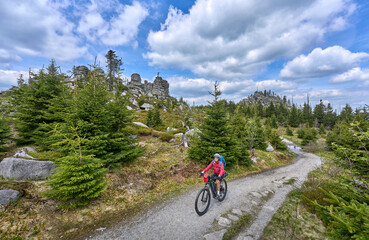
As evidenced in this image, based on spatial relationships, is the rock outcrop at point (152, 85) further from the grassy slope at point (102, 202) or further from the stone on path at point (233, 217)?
the stone on path at point (233, 217)

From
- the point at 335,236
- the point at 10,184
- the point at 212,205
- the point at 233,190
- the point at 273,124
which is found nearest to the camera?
the point at 335,236

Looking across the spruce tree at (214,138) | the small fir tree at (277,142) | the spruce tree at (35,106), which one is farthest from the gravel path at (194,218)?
the small fir tree at (277,142)

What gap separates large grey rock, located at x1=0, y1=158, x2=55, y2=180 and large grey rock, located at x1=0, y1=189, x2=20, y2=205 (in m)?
1.50

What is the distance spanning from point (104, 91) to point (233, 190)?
11772mm

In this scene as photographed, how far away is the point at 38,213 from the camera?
240 inches

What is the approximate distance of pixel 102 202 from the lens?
757 cm

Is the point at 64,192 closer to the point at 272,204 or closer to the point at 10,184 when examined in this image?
the point at 10,184

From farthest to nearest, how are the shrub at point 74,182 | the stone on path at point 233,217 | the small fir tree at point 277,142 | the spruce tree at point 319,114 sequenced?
the spruce tree at point 319,114 → the small fir tree at point 277,142 → the stone on path at point 233,217 → the shrub at point 74,182

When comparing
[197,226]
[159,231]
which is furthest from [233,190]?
[159,231]

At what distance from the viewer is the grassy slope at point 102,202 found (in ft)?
18.2

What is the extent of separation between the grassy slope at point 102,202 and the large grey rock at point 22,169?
0.88 meters

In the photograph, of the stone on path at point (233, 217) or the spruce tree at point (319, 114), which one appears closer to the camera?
the stone on path at point (233, 217)

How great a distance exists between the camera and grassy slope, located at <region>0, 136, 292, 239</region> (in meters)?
5.55

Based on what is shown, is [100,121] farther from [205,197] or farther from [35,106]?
[35,106]
